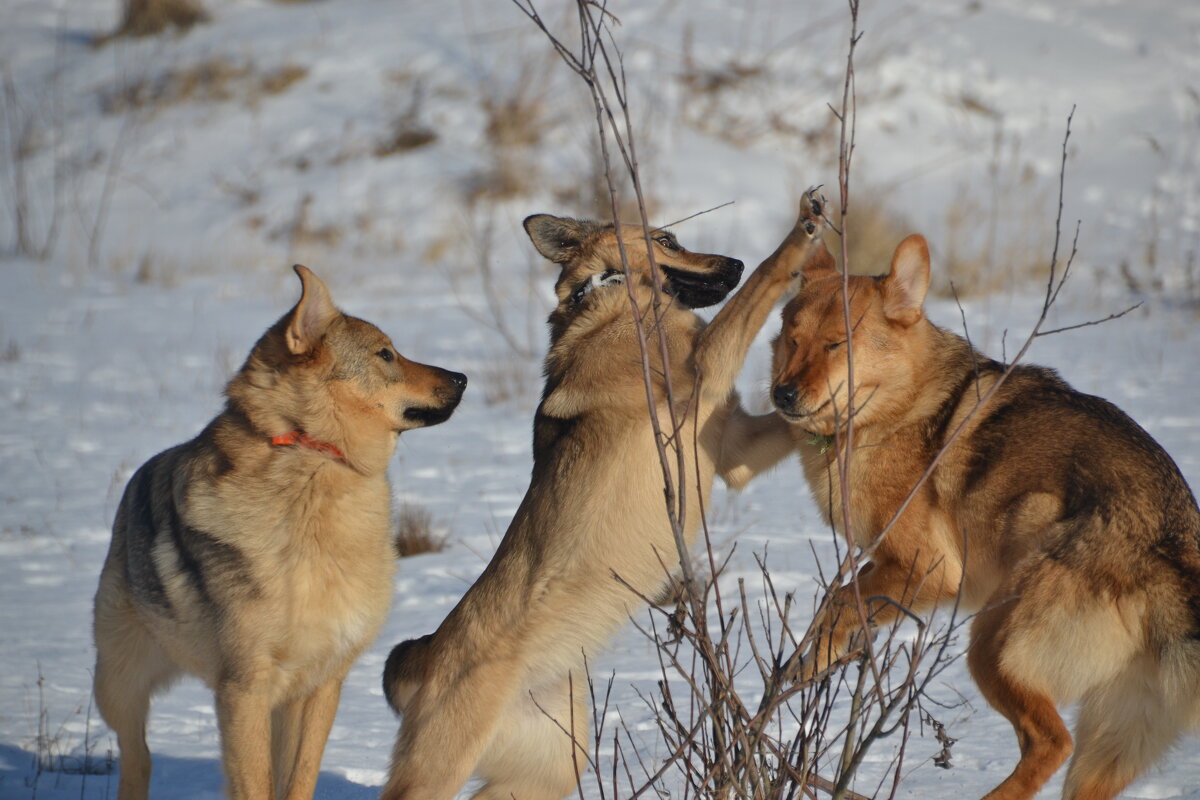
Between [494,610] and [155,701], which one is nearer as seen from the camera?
[494,610]

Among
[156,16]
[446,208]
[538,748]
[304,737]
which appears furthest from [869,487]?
[156,16]

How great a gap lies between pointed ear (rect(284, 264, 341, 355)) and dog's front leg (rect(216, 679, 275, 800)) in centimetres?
120

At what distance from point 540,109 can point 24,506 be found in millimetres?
9594

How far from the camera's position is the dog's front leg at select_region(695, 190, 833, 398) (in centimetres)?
360

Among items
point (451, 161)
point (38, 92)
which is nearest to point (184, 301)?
point (451, 161)

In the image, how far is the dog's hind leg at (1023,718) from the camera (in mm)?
2990

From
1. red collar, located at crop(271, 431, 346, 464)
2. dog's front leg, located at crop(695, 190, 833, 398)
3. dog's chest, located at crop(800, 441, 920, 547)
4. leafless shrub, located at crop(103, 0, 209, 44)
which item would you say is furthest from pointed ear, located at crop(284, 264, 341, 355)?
leafless shrub, located at crop(103, 0, 209, 44)

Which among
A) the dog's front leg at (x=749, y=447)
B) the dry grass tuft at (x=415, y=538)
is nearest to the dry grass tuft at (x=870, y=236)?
the dry grass tuft at (x=415, y=538)

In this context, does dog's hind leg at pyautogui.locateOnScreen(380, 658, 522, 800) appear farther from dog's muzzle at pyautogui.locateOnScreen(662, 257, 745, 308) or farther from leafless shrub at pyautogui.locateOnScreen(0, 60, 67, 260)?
leafless shrub at pyautogui.locateOnScreen(0, 60, 67, 260)

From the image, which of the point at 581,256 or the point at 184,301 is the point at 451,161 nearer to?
the point at 184,301

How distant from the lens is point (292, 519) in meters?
3.74

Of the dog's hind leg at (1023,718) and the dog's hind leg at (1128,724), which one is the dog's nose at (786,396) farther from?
the dog's hind leg at (1128,724)

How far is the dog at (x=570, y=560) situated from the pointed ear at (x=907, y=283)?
0.29 metres

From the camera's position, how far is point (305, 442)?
3822mm
